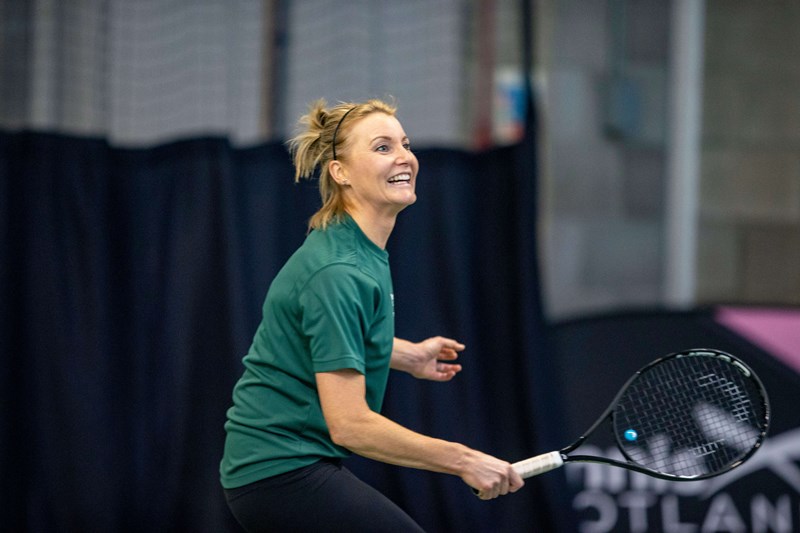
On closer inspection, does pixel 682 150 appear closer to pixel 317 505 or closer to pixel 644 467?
pixel 644 467

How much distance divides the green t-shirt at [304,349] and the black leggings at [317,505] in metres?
0.02

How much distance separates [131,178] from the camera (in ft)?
11.0

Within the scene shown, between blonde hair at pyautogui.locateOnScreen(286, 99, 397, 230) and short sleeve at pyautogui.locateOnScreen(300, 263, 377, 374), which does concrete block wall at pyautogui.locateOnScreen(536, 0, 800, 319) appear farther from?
short sleeve at pyautogui.locateOnScreen(300, 263, 377, 374)

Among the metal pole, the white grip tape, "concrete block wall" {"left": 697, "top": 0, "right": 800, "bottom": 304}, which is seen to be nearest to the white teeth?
the white grip tape

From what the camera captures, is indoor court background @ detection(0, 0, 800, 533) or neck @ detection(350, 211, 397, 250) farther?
indoor court background @ detection(0, 0, 800, 533)

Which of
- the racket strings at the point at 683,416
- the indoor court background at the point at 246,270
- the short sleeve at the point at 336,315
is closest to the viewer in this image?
the short sleeve at the point at 336,315

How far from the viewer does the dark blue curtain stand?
3232 mm

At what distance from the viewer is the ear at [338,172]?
1.82 metres

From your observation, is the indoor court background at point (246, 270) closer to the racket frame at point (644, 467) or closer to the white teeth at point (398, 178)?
the racket frame at point (644, 467)

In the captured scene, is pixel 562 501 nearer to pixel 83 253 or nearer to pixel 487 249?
pixel 487 249

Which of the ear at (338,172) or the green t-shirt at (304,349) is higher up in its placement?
the ear at (338,172)

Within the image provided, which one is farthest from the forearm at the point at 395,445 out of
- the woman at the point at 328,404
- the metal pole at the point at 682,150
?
the metal pole at the point at 682,150

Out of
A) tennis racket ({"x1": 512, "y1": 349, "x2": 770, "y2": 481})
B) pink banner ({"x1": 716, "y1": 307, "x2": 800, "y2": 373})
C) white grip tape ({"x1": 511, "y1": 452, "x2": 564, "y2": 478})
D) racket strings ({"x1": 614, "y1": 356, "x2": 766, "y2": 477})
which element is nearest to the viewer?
white grip tape ({"x1": 511, "y1": 452, "x2": 564, "y2": 478})

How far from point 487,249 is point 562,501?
2.78 feet
